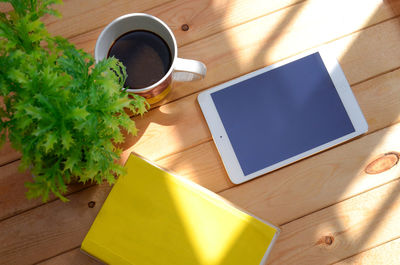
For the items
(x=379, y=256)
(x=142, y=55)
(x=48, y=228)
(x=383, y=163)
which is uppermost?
(x=142, y=55)

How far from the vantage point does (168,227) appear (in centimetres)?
71

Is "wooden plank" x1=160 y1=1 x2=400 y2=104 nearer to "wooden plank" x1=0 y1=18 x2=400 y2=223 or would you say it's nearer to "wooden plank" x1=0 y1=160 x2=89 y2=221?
"wooden plank" x1=0 y1=18 x2=400 y2=223

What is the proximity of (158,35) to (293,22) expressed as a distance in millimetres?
327

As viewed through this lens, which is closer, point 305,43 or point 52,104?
point 52,104

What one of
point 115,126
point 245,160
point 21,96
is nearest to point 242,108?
point 245,160

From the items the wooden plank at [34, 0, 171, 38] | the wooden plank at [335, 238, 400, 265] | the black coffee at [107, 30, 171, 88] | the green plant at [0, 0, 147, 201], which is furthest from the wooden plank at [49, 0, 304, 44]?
the wooden plank at [335, 238, 400, 265]

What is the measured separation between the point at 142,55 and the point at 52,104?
0.93ft

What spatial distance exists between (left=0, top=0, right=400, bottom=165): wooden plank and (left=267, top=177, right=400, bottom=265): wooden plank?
0.28 m

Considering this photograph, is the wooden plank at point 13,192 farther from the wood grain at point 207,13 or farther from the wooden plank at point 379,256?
the wooden plank at point 379,256

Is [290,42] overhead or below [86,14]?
below

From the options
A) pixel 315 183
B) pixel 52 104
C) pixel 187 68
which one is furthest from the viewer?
pixel 315 183

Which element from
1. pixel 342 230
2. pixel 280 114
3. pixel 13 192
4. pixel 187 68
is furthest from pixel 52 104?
pixel 342 230

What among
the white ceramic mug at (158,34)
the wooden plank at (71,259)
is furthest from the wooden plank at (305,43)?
the wooden plank at (71,259)

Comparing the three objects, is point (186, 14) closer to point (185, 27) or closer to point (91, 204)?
point (185, 27)
